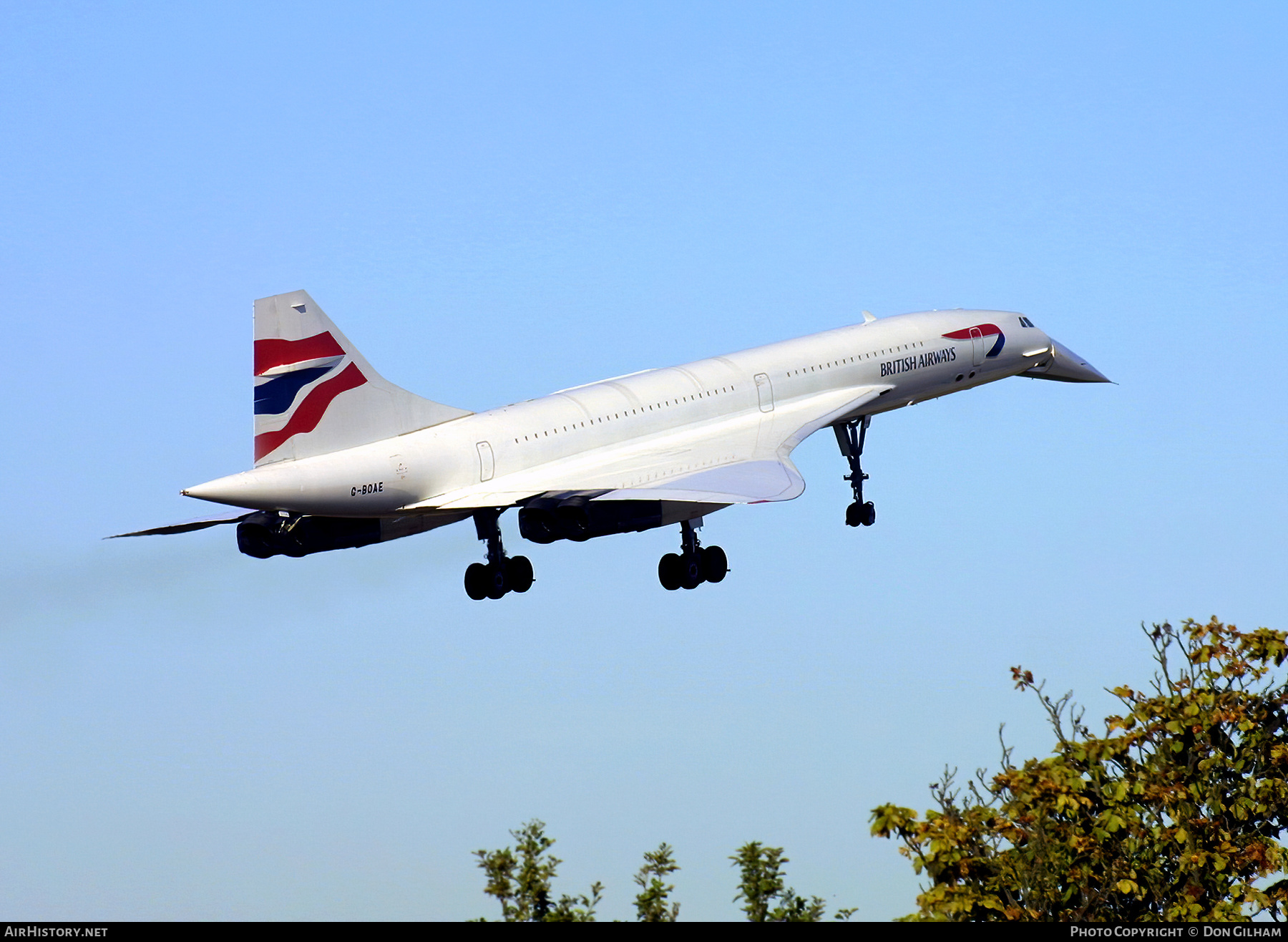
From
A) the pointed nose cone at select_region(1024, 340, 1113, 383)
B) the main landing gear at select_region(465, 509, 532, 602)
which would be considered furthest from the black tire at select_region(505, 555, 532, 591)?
the pointed nose cone at select_region(1024, 340, 1113, 383)

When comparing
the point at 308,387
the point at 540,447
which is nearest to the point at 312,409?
the point at 308,387

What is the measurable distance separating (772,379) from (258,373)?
10896 millimetres

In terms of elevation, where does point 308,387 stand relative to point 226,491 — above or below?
above

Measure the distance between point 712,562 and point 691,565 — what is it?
0.42m

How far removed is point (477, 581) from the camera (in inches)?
1252

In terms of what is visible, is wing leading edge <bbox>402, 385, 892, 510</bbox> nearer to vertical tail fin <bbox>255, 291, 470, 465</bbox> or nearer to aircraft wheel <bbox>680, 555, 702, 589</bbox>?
vertical tail fin <bbox>255, 291, 470, 465</bbox>

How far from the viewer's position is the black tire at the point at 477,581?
3175 cm

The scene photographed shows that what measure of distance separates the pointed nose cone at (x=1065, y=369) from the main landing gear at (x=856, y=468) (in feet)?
18.0

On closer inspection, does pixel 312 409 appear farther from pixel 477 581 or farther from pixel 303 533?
pixel 477 581

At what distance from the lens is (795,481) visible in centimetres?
3262

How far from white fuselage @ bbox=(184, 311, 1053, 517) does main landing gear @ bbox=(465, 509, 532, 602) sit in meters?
1.16

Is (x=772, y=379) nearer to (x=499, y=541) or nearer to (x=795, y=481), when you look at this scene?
(x=795, y=481)

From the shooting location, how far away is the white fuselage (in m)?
28.4
